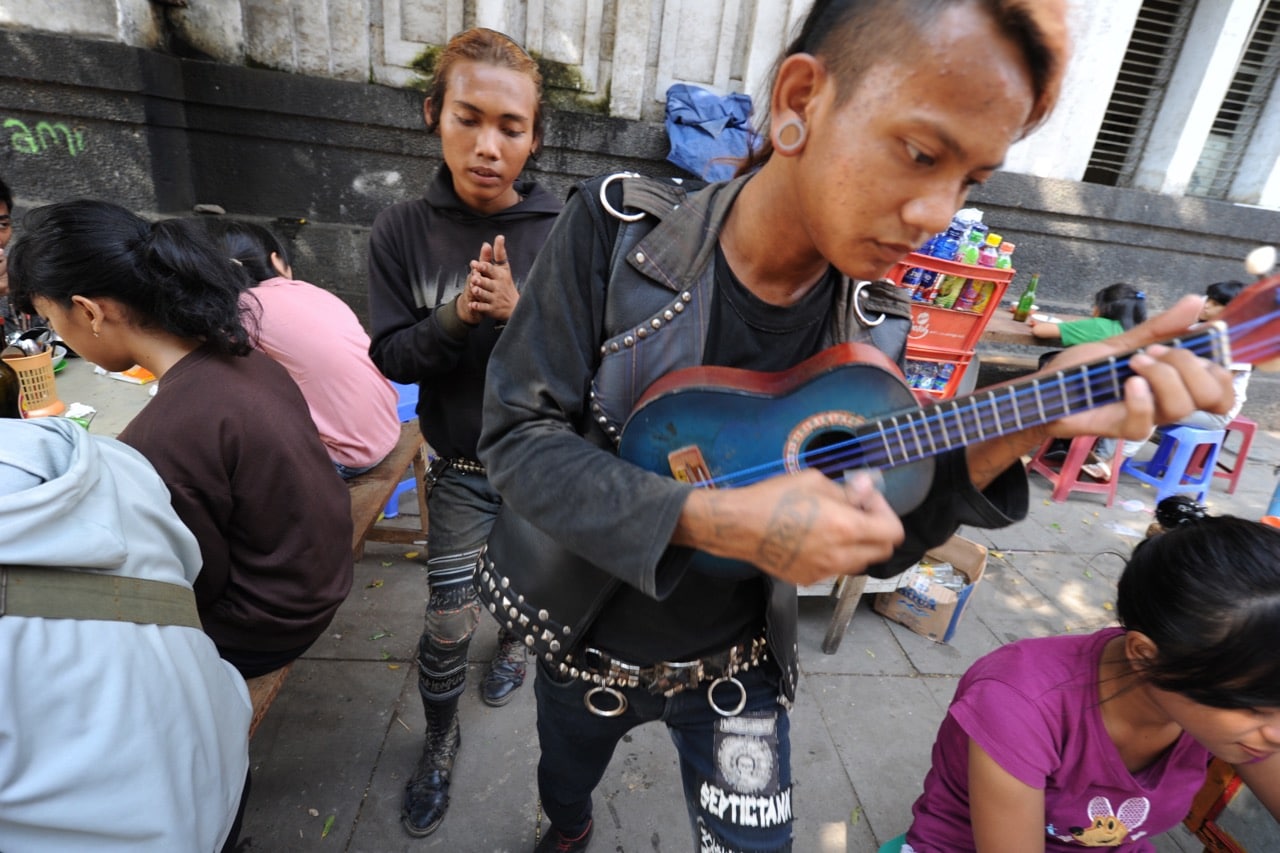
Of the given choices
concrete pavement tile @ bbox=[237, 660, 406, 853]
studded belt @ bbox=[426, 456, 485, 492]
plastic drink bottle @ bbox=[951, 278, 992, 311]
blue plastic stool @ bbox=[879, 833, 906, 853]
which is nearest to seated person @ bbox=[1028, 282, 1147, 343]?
plastic drink bottle @ bbox=[951, 278, 992, 311]

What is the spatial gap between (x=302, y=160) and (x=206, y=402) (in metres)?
4.54

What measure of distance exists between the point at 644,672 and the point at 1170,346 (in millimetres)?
1118

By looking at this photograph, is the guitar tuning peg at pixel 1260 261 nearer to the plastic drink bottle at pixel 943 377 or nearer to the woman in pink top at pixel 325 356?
the woman in pink top at pixel 325 356

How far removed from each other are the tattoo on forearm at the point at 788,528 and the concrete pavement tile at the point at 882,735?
218cm

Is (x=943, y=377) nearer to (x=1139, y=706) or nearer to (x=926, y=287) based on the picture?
(x=926, y=287)


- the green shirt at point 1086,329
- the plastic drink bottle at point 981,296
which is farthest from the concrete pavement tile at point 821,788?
the green shirt at point 1086,329

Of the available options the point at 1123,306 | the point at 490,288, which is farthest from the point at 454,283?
the point at 1123,306

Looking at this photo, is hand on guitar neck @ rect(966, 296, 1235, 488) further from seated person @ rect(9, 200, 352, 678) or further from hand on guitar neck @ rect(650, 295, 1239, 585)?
seated person @ rect(9, 200, 352, 678)

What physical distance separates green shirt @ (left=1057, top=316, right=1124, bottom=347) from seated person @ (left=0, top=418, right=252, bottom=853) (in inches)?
218

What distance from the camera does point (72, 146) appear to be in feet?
15.5

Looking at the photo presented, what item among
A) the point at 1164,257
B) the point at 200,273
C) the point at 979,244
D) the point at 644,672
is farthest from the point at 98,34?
the point at 1164,257

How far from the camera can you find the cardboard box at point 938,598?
10.8 feet

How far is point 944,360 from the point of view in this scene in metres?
4.50

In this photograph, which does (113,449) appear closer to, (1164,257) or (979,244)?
(979,244)
